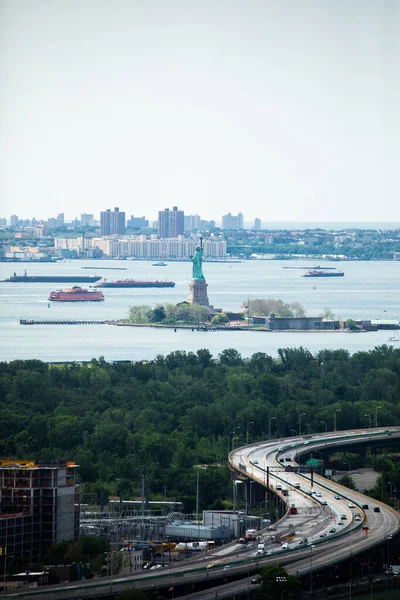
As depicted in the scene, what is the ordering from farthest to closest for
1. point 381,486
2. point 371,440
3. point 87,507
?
point 371,440 < point 381,486 < point 87,507

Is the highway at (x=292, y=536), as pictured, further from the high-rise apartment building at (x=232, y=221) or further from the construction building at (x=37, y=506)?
the high-rise apartment building at (x=232, y=221)

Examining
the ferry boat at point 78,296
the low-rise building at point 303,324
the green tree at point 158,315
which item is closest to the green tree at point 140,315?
the green tree at point 158,315

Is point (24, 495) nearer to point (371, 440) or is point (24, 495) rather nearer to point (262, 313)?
point (371, 440)

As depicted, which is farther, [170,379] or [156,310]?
[156,310]

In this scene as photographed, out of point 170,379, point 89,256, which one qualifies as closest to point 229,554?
point 170,379

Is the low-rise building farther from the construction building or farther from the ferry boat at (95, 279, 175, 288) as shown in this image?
the construction building

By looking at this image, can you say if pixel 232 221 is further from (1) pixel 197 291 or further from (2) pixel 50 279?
(1) pixel 197 291

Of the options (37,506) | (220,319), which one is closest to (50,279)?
(220,319)
